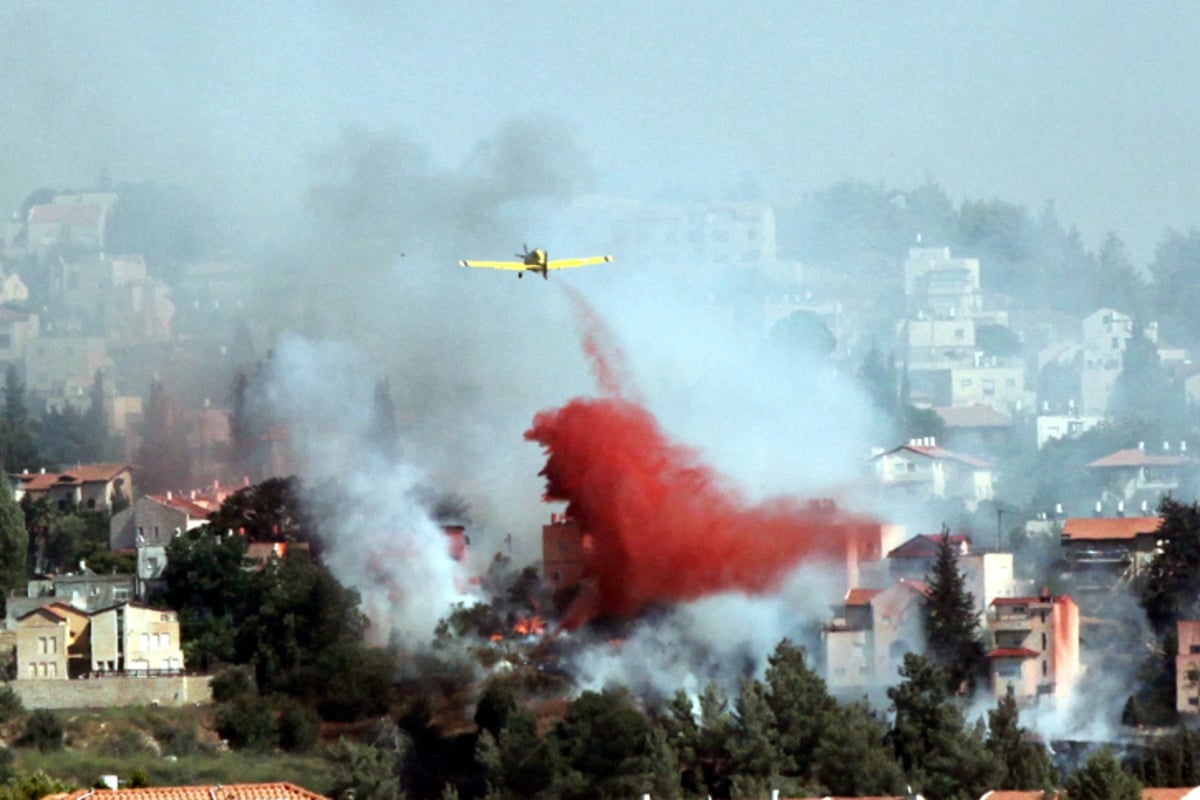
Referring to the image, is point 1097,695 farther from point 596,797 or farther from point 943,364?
point 943,364

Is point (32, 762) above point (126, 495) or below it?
below

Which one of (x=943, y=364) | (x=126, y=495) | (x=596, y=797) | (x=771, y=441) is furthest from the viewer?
(x=943, y=364)

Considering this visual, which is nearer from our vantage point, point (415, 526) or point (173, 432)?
point (415, 526)

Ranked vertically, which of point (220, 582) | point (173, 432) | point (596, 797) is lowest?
point (596, 797)

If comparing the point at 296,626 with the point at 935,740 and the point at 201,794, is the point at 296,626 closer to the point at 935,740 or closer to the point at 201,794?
the point at 935,740

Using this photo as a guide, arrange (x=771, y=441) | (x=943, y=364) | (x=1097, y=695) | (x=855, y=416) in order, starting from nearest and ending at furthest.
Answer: (x=1097, y=695) < (x=771, y=441) < (x=855, y=416) < (x=943, y=364)

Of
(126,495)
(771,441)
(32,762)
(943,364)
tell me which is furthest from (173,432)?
(943,364)

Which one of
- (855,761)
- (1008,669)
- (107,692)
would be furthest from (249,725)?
(1008,669)
